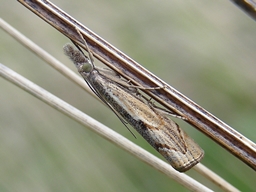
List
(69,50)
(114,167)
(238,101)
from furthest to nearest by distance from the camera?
(238,101) < (114,167) < (69,50)

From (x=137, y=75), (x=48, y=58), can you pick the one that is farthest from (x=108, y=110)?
(x=137, y=75)

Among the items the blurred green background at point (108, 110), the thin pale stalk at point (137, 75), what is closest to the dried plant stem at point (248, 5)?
the thin pale stalk at point (137, 75)

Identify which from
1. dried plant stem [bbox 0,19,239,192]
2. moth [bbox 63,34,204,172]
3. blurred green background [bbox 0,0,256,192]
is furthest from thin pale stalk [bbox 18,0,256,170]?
blurred green background [bbox 0,0,256,192]

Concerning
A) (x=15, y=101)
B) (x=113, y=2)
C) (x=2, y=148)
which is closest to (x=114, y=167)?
(x=2, y=148)

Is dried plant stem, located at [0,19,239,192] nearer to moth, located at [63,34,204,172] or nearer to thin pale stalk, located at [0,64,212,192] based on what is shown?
moth, located at [63,34,204,172]

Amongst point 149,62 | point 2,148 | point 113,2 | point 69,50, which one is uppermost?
point 113,2

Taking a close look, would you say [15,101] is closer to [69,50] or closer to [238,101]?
[69,50]
